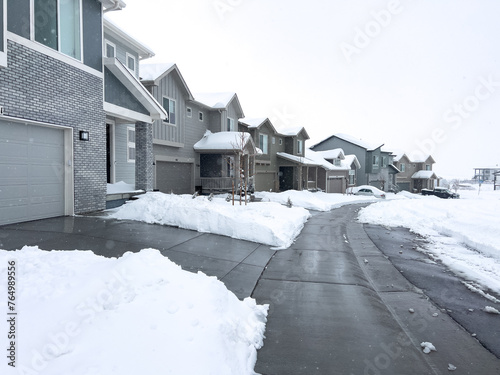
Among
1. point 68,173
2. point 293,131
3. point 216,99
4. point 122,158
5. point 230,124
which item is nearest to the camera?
point 68,173

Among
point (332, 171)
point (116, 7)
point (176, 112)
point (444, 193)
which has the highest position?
point (116, 7)

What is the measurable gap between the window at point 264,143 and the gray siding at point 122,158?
51.6 ft

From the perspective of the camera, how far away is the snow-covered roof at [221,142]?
71.1 ft

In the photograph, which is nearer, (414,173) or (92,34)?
(92,34)

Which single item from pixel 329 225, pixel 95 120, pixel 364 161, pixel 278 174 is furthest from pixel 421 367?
pixel 364 161

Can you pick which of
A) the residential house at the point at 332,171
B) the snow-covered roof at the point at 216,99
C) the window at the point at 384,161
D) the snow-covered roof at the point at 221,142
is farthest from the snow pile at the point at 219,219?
the window at the point at 384,161

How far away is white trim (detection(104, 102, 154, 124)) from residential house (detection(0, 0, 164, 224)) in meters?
0.06

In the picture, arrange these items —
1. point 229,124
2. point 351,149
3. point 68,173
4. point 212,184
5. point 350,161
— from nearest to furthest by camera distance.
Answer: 1. point 68,173
2. point 212,184
3. point 229,124
4. point 350,161
5. point 351,149

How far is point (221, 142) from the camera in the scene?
22.2 m

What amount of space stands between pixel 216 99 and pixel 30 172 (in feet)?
57.6

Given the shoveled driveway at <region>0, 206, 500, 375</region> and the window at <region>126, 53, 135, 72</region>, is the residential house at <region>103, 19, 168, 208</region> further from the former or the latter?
the shoveled driveway at <region>0, 206, 500, 375</region>

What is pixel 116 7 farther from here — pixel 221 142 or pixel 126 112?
pixel 221 142

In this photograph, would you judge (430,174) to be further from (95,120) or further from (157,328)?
(157,328)

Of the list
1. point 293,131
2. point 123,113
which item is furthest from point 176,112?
point 293,131
